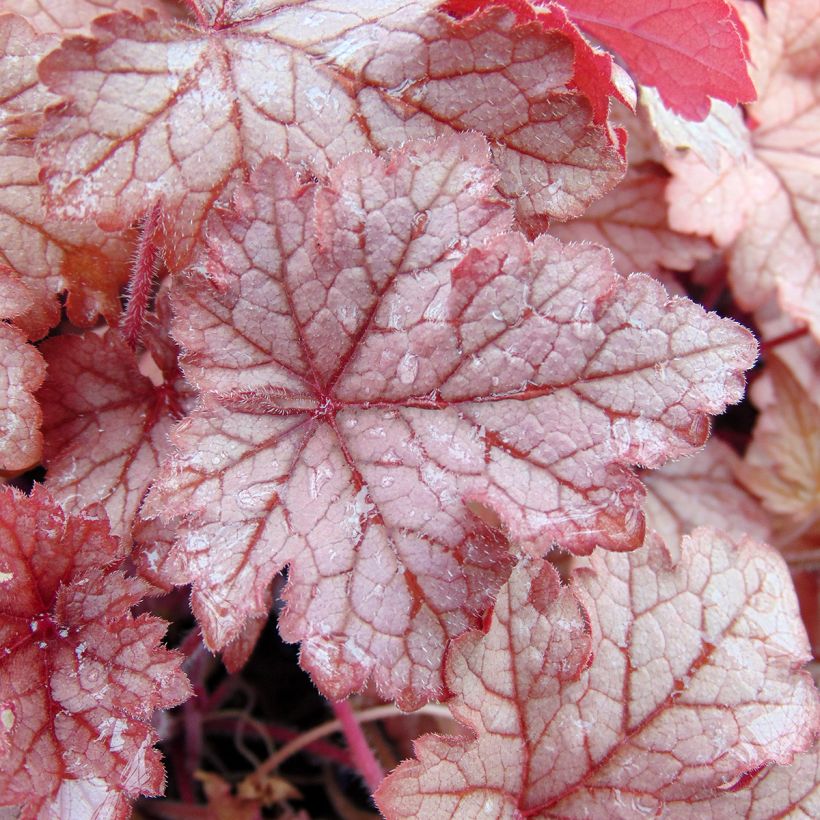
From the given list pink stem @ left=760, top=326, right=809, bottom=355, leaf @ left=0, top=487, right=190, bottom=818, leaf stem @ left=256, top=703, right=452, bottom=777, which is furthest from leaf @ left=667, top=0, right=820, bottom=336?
leaf @ left=0, top=487, right=190, bottom=818

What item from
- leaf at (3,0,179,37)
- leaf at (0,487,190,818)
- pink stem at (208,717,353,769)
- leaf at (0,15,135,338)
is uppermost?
leaf at (3,0,179,37)

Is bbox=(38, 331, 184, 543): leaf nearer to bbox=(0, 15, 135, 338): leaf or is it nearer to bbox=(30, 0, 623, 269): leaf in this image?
bbox=(0, 15, 135, 338): leaf

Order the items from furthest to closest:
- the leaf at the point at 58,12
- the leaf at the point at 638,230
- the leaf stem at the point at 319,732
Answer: the leaf at the point at 638,230, the leaf stem at the point at 319,732, the leaf at the point at 58,12

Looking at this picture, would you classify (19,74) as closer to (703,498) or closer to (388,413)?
(388,413)

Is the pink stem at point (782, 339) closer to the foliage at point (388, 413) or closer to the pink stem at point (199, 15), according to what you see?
the foliage at point (388, 413)

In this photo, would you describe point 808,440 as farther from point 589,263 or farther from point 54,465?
point 54,465

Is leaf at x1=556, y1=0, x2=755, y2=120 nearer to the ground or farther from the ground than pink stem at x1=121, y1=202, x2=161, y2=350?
farther from the ground

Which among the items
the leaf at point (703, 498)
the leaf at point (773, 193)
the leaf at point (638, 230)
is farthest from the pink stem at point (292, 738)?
the leaf at point (773, 193)
